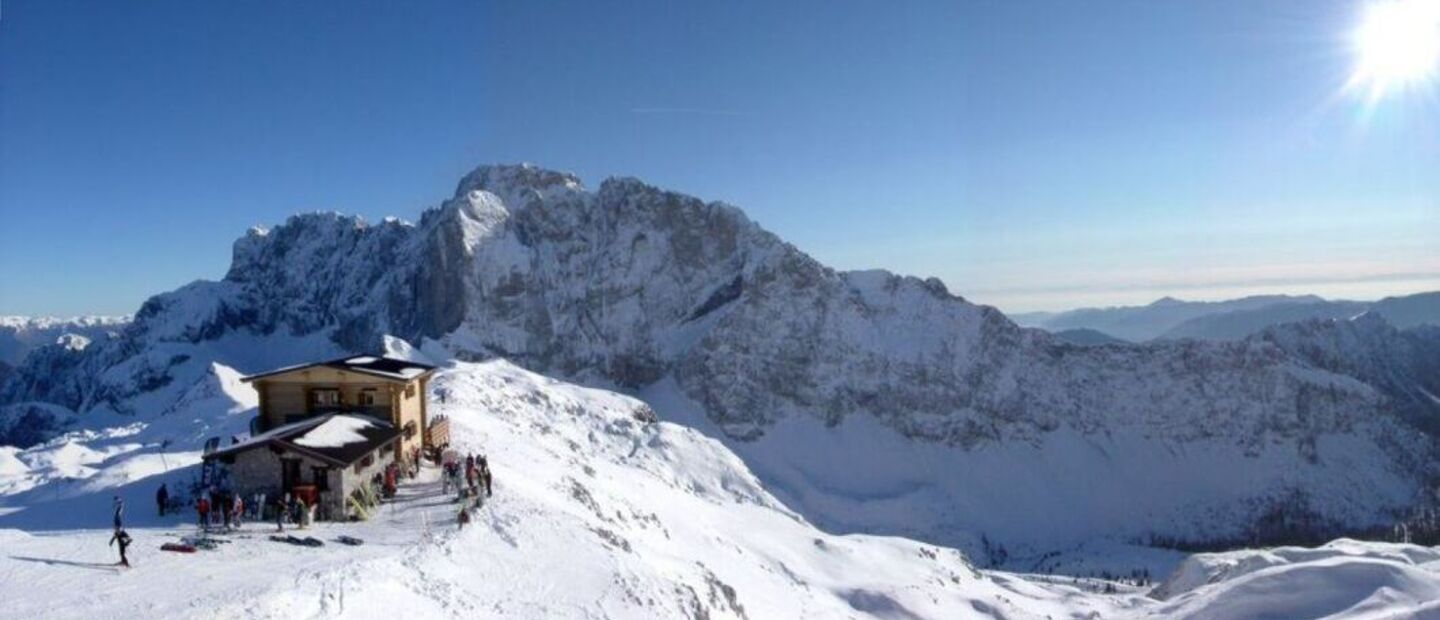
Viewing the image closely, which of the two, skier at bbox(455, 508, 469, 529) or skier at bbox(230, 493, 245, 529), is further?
skier at bbox(455, 508, 469, 529)

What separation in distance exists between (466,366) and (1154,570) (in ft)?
457

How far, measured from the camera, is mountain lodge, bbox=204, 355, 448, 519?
114 feet

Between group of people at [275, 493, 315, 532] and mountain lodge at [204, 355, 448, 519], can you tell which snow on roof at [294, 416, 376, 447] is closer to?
mountain lodge at [204, 355, 448, 519]

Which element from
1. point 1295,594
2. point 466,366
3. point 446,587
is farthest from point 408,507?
point 466,366

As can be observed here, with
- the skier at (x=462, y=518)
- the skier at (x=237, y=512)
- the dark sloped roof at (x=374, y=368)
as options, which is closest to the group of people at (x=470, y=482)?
the skier at (x=462, y=518)

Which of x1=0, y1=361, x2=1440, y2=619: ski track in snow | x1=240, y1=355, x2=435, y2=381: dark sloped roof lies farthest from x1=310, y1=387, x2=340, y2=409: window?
x1=0, y1=361, x2=1440, y2=619: ski track in snow

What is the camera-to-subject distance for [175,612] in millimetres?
22156

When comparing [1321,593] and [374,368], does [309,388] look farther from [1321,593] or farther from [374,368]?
[1321,593]

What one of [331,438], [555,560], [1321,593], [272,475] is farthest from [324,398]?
[1321,593]

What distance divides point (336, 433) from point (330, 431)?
0.86 feet

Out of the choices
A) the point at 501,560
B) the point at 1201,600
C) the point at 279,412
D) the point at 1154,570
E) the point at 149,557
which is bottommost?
the point at 1154,570

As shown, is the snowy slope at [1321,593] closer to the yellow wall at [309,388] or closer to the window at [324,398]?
the yellow wall at [309,388]

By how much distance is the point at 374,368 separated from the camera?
4441 centimetres

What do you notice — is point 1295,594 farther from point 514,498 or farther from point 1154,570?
point 1154,570
